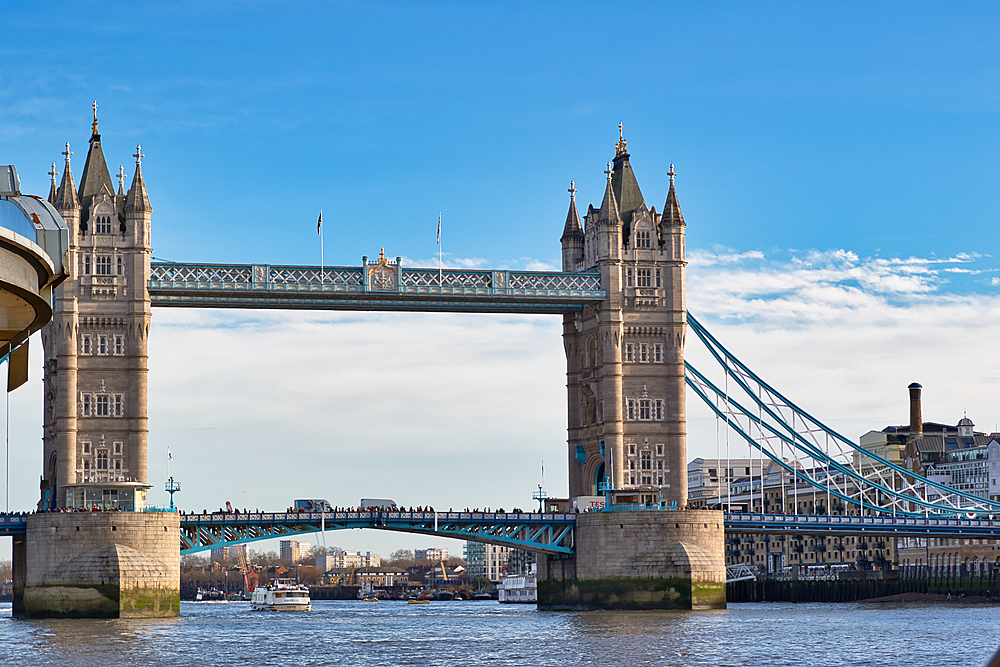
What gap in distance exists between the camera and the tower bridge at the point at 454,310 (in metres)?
77.6

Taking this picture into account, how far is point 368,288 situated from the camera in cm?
8600

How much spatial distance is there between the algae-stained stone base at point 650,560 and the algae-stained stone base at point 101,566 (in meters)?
21.3

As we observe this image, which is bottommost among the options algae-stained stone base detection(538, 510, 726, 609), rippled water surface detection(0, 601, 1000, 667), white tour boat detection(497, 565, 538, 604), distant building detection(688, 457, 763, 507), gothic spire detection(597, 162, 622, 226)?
white tour boat detection(497, 565, 538, 604)

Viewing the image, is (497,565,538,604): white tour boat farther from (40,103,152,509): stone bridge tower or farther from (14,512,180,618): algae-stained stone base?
(14,512,180,618): algae-stained stone base

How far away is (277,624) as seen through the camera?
266 feet

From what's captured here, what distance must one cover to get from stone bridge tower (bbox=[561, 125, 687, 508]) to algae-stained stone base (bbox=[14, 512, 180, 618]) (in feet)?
82.6

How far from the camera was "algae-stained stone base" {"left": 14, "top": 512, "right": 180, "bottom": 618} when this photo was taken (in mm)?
74938

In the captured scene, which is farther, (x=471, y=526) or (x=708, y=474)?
(x=708, y=474)

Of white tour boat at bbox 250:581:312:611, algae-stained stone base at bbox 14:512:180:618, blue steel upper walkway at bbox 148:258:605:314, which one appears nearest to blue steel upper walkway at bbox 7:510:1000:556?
algae-stained stone base at bbox 14:512:180:618

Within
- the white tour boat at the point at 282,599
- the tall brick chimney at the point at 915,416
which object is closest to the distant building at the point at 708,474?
the tall brick chimney at the point at 915,416

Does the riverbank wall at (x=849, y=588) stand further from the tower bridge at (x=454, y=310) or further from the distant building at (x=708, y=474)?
the distant building at (x=708, y=474)

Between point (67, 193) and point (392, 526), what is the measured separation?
80.6ft

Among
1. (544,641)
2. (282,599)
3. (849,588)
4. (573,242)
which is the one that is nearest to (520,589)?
(282,599)

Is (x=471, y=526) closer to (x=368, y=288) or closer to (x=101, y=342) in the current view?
(x=368, y=288)
